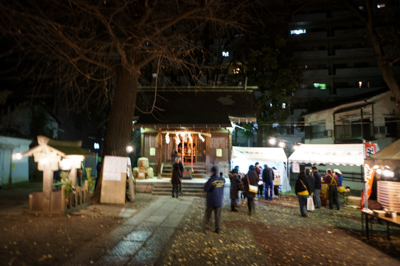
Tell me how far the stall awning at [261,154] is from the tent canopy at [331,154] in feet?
2.92

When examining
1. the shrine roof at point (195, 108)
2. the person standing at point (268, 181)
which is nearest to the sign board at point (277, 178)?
the person standing at point (268, 181)

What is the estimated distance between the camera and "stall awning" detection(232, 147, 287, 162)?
15632mm

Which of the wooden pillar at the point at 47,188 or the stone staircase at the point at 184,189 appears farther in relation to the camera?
the stone staircase at the point at 184,189

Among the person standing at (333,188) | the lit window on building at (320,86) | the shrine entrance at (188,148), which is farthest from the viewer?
the lit window on building at (320,86)

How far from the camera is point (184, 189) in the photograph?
604 inches

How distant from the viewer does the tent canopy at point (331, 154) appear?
12664 millimetres

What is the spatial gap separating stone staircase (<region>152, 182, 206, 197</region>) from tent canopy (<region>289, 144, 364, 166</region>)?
219 inches

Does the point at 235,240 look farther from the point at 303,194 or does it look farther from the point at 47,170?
the point at 47,170

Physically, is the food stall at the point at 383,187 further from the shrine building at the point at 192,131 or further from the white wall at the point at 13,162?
the white wall at the point at 13,162

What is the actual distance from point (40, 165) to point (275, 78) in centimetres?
2058

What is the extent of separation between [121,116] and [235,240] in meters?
7.73

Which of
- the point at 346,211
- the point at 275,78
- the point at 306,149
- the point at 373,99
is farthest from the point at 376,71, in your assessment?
the point at 346,211

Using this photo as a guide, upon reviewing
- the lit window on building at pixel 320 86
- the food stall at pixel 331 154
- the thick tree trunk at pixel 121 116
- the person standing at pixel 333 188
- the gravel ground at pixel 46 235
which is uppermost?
the lit window on building at pixel 320 86

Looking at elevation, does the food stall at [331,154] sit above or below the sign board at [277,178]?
above
